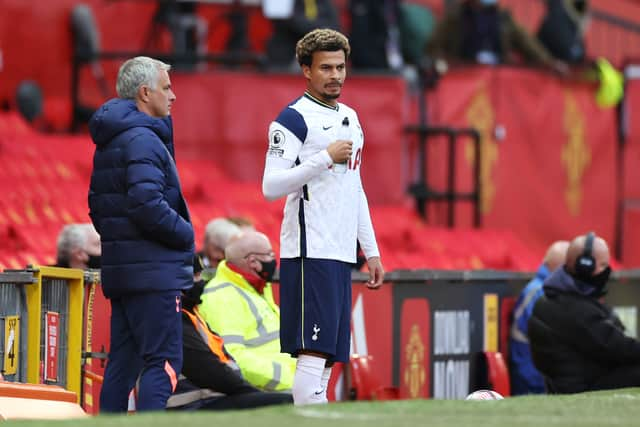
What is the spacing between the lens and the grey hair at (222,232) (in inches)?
405

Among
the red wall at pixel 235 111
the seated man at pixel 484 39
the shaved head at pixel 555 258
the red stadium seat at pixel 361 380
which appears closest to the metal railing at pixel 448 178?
the red wall at pixel 235 111

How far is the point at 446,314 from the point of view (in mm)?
10844

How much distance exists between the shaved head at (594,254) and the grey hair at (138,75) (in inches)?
144

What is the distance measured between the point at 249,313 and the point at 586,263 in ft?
7.91

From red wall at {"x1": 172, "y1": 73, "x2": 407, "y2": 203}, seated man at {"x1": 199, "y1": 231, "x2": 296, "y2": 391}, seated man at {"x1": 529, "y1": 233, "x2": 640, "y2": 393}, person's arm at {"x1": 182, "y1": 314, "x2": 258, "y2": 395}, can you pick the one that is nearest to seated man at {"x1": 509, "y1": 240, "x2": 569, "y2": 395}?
seated man at {"x1": 529, "y1": 233, "x2": 640, "y2": 393}

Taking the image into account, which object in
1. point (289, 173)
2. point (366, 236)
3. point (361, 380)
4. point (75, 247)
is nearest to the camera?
point (289, 173)

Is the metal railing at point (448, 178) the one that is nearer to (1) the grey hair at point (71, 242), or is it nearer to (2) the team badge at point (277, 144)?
(1) the grey hair at point (71, 242)

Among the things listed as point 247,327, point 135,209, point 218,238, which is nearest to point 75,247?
point 218,238

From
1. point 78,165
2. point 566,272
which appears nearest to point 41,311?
point 566,272

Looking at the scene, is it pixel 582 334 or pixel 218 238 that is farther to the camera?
pixel 218 238

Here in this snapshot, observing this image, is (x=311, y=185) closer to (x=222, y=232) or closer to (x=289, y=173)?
(x=289, y=173)

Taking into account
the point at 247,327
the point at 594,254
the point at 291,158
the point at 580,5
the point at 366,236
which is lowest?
the point at 247,327

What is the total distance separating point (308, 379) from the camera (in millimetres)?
7082

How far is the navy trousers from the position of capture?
6.96m
